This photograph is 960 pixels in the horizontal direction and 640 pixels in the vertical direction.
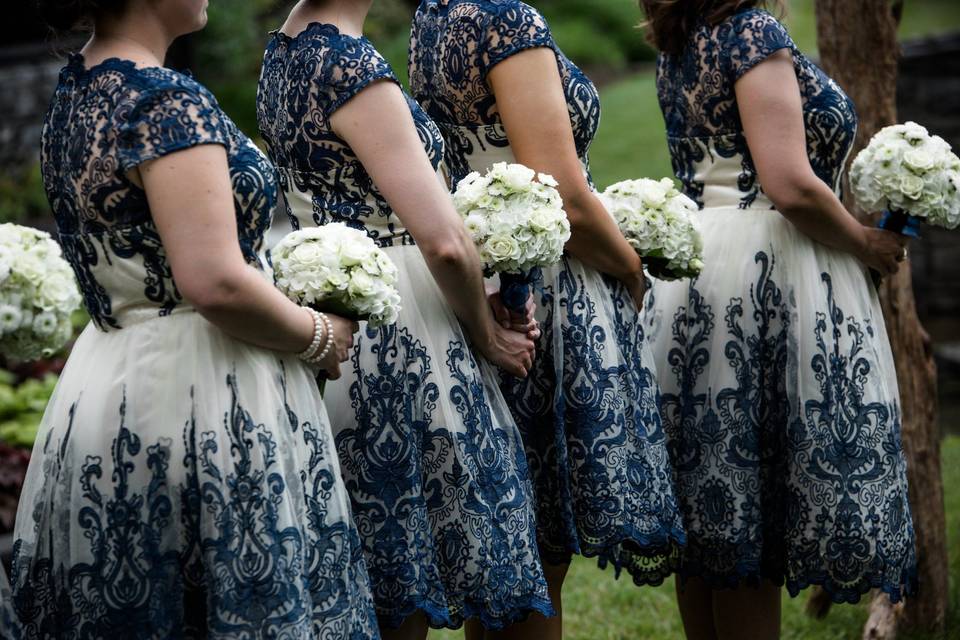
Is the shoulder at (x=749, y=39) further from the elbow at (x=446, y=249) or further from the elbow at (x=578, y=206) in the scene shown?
the elbow at (x=446, y=249)

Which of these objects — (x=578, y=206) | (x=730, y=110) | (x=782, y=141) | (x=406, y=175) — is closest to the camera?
(x=406, y=175)

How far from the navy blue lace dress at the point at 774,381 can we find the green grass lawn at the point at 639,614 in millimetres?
1104

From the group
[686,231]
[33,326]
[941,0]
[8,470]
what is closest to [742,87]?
[686,231]

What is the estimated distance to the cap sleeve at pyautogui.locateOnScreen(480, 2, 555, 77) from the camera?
3.28 metres

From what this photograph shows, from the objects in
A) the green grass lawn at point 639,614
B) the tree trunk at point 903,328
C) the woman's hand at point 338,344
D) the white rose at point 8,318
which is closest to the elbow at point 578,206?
the woman's hand at point 338,344

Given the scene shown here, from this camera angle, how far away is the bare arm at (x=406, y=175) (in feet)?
9.75

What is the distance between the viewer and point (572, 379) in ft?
11.4

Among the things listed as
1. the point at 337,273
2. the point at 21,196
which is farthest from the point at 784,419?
the point at 21,196

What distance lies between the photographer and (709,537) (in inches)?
155

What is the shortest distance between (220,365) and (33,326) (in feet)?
2.25

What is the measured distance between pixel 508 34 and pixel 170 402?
4.30ft

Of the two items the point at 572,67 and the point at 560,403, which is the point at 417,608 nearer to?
the point at 560,403

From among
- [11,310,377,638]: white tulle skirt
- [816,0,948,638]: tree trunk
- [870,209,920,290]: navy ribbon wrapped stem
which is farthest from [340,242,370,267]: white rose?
[816,0,948,638]: tree trunk

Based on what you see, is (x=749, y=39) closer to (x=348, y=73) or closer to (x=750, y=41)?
(x=750, y=41)
